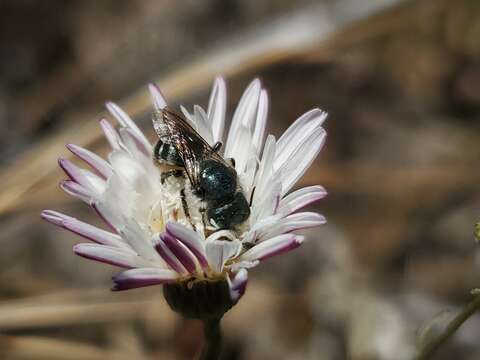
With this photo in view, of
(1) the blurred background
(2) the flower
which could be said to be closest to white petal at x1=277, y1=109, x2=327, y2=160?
(2) the flower

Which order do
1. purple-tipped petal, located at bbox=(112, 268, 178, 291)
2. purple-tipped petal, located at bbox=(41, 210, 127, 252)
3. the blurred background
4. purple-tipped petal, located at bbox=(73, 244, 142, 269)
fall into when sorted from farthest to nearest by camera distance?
the blurred background < purple-tipped petal, located at bbox=(41, 210, 127, 252) < purple-tipped petal, located at bbox=(73, 244, 142, 269) < purple-tipped petal, located at bbox=(112, 268, 178, 291)

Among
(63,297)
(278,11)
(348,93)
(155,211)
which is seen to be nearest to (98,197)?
(155,211)

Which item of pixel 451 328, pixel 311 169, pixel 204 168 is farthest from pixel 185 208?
pixel 311 169

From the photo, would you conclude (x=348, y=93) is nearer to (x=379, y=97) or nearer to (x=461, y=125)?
(x=379, y=97)

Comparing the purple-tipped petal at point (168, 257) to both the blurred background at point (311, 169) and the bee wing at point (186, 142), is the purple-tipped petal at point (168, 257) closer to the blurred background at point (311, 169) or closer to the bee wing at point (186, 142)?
the bee wing at point (186, 142)

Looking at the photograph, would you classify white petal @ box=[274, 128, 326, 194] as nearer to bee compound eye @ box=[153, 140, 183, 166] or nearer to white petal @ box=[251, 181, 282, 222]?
white petal @ box=[251, 181, 282, 222]

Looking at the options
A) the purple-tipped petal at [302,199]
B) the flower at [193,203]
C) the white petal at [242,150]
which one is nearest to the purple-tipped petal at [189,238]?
the flower at [193,203]
